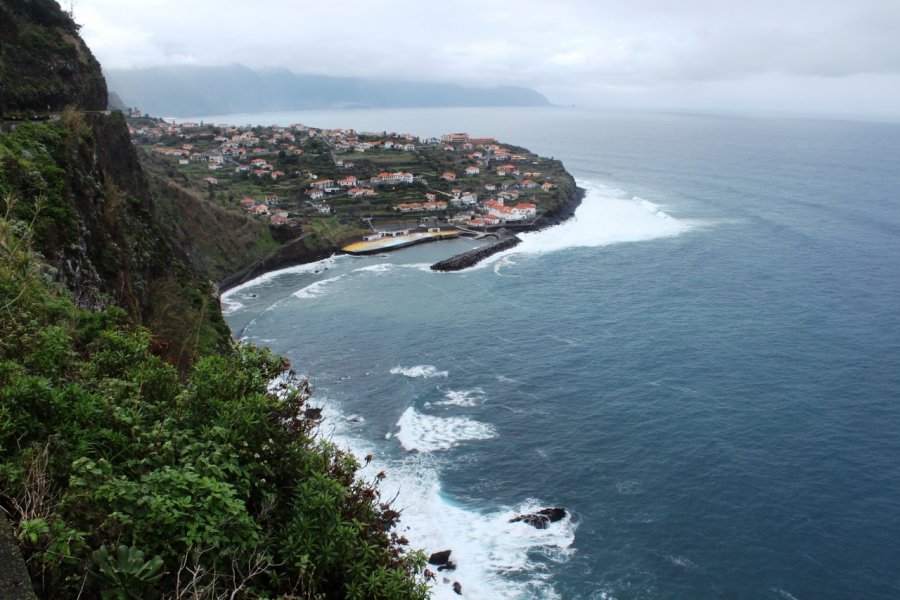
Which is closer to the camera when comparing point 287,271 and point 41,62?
point 41,62

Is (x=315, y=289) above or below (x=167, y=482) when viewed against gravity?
below

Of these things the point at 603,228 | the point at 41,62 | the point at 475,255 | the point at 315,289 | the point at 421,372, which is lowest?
the point at 421,372

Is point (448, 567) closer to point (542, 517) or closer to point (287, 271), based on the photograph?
point (542, 517)

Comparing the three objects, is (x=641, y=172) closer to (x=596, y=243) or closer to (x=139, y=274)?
(x=596, y=243)

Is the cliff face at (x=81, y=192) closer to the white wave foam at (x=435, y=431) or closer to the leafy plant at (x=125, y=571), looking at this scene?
the leafy plant at (x=125, y=571)

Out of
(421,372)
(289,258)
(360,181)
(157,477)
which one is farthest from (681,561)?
(360,181)

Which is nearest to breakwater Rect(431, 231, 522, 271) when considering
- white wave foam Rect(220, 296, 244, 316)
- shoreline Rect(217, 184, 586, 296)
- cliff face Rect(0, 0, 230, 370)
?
shoreline Rect(217, 184, 586, 296)

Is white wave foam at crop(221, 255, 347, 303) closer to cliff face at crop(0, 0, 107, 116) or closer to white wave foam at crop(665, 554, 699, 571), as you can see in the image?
cliff face at crop(0, 0, 107, 116)
